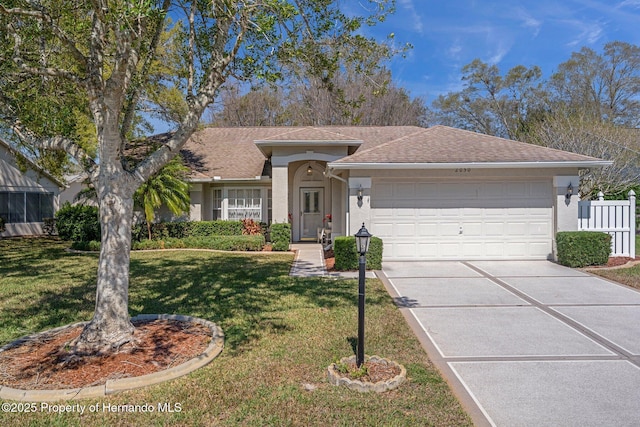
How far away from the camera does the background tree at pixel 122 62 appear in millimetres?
4574

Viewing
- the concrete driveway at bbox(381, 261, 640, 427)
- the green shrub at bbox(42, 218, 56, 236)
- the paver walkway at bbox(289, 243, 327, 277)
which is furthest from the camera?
the green shrub at bbox(42, 218, 56, 236)

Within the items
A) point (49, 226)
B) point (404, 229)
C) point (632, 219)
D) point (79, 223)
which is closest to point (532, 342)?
point (404, 229)

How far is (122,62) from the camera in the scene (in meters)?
4.47

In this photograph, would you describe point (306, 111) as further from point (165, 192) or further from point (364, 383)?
point (364, 383)

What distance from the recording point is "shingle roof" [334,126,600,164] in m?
10.9

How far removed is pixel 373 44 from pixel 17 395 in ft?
19.8

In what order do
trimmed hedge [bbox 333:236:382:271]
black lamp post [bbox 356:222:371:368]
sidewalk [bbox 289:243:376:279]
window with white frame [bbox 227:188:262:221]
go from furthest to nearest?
window with white frame [bbox 227:188:262:221], trimmed hedge [bbox 333:236:382:271], sidewalk [bbox 289:243:376:279], black lamp post [bbox 356:222:371:368]

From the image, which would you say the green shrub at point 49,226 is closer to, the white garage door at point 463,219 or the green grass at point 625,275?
the white garage door at point 463,219

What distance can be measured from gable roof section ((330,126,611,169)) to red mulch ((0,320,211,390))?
23.1 feet

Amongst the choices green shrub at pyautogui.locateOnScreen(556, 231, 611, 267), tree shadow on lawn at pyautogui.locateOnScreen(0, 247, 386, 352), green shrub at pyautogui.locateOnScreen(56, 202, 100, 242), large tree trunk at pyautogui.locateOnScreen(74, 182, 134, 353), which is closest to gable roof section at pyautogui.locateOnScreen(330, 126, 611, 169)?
green shrub at pyautogui.locateOnScreen(556, 231, 611, 267)

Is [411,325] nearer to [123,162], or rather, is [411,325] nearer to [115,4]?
[123,162]

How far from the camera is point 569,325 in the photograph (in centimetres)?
576

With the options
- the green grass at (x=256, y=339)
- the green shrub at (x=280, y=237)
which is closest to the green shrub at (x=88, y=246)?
the green grass at (x=256, y=339)

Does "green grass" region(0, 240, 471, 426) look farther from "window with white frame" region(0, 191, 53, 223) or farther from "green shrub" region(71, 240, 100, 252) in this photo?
"window with white frame" region(0, 191, 53, 223)
